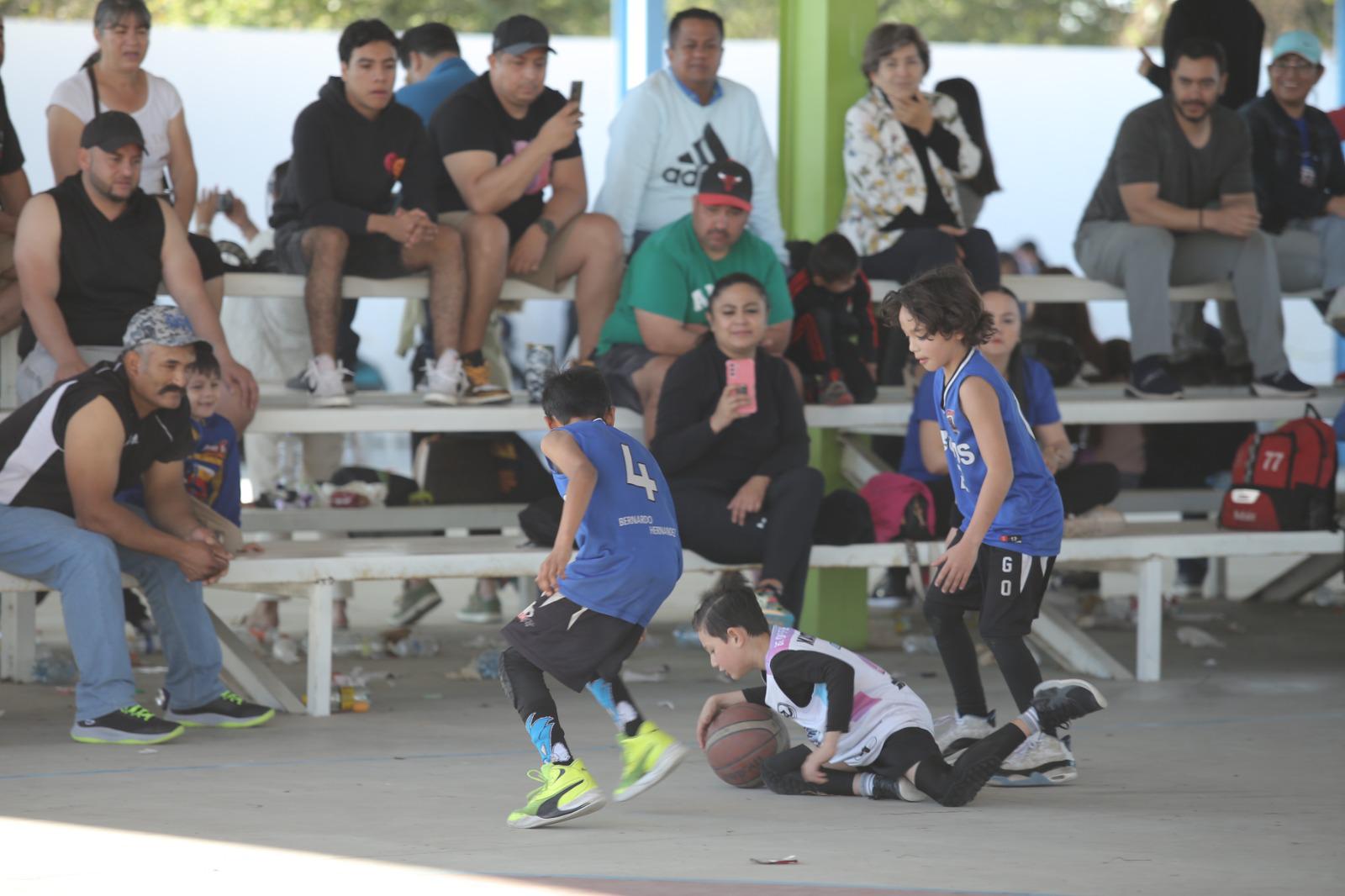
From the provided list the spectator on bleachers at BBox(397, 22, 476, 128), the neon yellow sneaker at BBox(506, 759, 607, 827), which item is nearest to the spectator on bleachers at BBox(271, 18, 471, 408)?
the spectator on bleachers at BBox(397, 22, 476, 128)

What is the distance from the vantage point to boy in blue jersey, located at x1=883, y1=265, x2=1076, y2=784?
4887 millimetres

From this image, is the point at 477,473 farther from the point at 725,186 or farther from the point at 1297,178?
the point at 1297,178

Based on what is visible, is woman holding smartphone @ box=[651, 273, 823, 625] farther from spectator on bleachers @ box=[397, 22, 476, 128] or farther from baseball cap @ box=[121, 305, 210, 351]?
spectator on bleachers @ box=[397, 22, 476, 128]

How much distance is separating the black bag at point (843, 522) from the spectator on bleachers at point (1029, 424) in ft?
1.06

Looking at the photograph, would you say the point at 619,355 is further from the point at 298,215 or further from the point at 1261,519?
the point at 1261,519

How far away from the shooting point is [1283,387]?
8.10m

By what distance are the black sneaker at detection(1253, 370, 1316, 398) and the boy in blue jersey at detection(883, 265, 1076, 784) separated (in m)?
3.37

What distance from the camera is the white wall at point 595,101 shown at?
1421 cm

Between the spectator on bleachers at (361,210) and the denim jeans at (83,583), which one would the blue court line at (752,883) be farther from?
the spectator on bleachers at (361,210)

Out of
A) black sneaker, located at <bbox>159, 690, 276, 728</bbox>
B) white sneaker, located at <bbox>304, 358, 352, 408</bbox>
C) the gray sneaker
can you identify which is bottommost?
the gray sneaker

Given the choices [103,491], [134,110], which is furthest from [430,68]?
[103,491]

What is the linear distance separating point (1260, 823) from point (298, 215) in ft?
14.9

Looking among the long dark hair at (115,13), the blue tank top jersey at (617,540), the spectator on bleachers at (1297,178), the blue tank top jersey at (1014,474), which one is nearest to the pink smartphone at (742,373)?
the blue tank top jersey at (1014,474)

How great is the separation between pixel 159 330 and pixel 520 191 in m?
2.02
